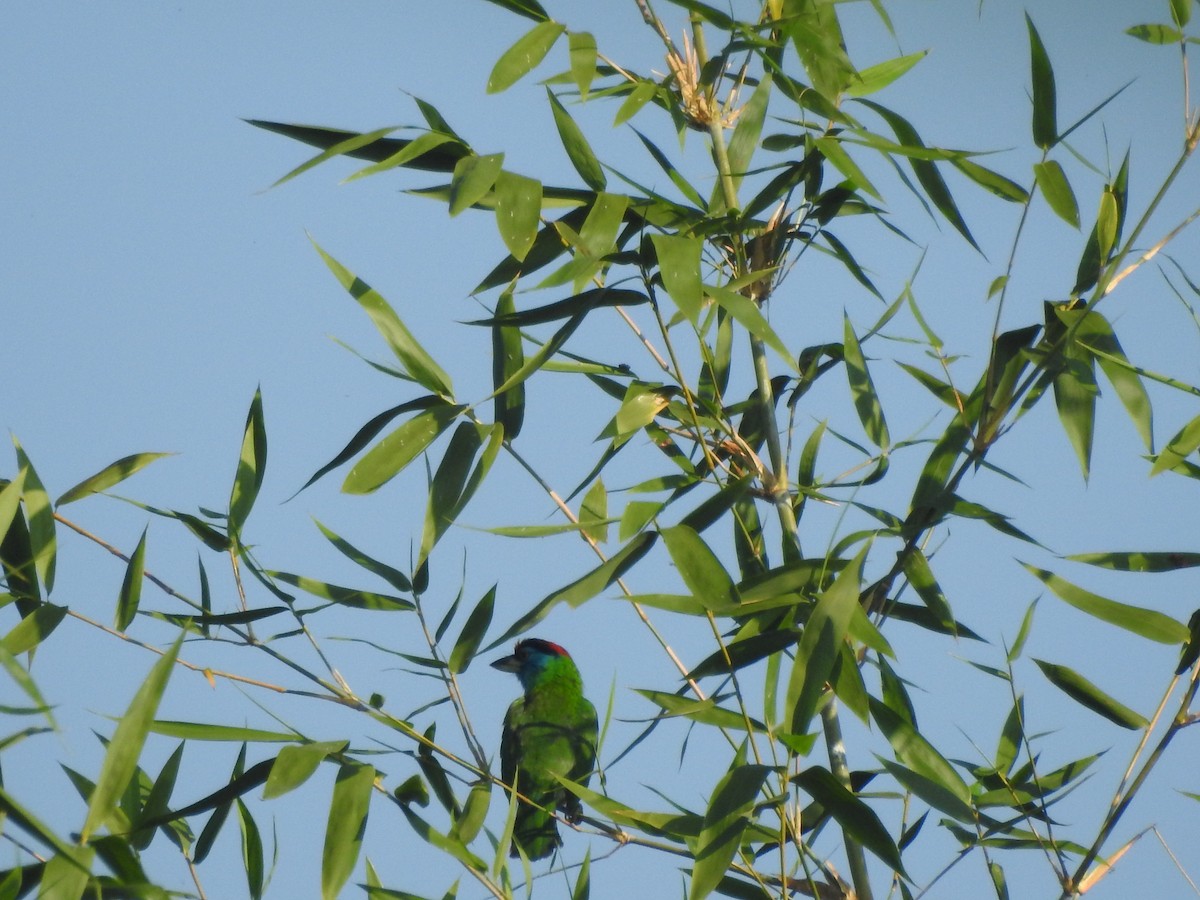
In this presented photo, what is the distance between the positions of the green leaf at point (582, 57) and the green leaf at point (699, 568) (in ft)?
2.15

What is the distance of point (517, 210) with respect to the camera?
5.24 ft

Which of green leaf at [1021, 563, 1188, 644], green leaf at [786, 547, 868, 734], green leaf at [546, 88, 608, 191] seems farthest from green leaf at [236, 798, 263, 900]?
green leaf at [1021, 563, 1188, 644]

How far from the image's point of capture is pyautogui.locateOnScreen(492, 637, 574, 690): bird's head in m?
3.31

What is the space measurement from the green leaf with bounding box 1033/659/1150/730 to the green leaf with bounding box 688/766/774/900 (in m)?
0.46

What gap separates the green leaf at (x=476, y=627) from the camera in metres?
1.84

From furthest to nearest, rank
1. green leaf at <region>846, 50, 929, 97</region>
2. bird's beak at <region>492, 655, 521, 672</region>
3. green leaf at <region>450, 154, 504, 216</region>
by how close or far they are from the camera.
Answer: bird's beak at <region>492, 655, 521, 672</region> → green leaf at <region>846, 50, 929, 97</region> → green leaf at <region>450, 154, 504, 216</region>

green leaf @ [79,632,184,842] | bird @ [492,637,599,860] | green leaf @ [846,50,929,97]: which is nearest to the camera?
green leaf @ [79,632,184,842]

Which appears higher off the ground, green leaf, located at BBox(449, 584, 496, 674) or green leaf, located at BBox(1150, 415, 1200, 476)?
green leaf, located at BBox(1150, 415, 1200, 476)

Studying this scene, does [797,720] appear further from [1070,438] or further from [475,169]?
[475,169]

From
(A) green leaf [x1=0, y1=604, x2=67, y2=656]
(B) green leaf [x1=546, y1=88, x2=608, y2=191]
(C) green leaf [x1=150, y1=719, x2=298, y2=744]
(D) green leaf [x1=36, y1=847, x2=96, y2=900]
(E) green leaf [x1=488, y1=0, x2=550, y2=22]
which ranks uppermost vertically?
(E) green leaf [x1=488, y1=0, x2=550, y2=22]

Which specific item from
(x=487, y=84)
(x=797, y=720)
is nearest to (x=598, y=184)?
(x=487, y=84)

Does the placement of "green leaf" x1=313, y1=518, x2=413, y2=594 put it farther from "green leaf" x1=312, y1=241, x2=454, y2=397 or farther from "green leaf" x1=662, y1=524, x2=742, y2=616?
"green leaf" x1=662, y1=524, x2=742, y2=616

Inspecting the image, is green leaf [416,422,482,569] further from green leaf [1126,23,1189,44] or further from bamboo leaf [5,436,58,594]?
green leaf [1126,23,1189,44]

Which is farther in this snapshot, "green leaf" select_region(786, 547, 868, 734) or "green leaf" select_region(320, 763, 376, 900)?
"green leaf" select_region(320, 763, 376, 900)
